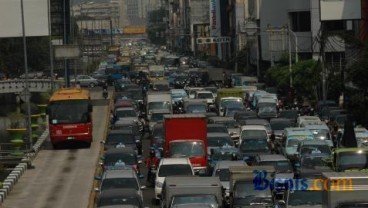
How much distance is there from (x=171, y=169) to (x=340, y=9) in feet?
149

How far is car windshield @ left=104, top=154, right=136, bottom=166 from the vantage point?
39.2 meters

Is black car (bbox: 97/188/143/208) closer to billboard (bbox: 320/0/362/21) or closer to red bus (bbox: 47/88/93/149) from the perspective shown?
red bus (bbox: 47/88/93/149)

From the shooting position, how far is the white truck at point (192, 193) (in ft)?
87.5

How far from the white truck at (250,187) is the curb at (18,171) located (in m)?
8.11

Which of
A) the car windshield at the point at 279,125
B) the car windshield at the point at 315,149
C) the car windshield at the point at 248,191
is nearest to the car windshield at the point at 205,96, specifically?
the car windshield at the point at 279,125

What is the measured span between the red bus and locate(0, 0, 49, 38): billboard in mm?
29195

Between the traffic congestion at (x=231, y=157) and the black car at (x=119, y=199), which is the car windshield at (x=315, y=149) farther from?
the black car at (x=119, y=199)

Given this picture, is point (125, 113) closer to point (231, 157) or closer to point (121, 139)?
point (121, 139)

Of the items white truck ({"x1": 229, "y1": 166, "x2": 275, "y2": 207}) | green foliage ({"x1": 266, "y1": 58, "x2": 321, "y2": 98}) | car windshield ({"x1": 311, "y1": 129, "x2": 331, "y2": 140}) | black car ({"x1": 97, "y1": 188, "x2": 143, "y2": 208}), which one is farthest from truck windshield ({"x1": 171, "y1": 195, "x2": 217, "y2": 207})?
green foliage ({"x1": 266, "y1": 58, "x2": 321, "y2": 98})

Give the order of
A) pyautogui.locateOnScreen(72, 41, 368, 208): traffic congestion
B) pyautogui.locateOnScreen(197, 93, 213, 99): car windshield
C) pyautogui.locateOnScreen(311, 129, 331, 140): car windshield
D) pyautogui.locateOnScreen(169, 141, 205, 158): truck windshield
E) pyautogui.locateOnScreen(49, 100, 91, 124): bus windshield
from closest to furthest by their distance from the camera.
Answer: pyautogui.locateOnScreen(72, 41, 368, 208): traffic congestion
pyautogui.locateOnScreen(169, 141, 205, 158): truck windshield
pyautogui.locateOnScreen(311, 129, 331, 140): car windshield
pyautogui.locateOnScreen(49, 100, 91, 124): bus windshield
pyautogui.locateOnScreen(197, 93, 213, 99): car windshield

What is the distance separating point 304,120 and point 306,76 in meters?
28.3

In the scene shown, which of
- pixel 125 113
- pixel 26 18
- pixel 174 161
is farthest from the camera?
pixel 26 18

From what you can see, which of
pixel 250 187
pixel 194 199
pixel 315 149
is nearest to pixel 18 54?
pixel 315 149

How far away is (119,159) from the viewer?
3947cm
